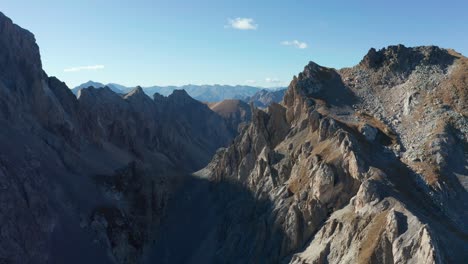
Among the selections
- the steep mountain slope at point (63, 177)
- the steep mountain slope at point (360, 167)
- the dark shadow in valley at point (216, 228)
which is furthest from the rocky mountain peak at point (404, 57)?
the steep mountain slope at point (63, 177)

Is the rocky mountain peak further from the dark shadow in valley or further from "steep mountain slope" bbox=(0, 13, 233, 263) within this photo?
"steep mountain slope" bbox=(0, 13, 233, 263)

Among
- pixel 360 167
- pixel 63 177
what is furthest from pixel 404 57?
pixel 63 177

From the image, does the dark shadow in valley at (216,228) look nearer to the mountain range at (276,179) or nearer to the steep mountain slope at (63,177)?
the mountain range at (276,179)

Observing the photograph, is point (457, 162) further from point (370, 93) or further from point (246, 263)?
point (246, 263)

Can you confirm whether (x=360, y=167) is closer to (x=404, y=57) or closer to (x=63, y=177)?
(x=404, y=57)

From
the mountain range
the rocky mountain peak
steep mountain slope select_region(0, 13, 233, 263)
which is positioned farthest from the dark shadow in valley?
the rocky mountain peak
